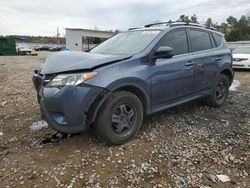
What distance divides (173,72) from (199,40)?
133 centimetres

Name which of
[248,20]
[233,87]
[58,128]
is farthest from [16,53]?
[248,20]

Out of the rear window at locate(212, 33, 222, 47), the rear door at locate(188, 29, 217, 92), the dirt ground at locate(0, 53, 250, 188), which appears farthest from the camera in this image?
the rear window at locate(212, 33, 222, 47)

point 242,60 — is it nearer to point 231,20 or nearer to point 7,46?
point 7,46

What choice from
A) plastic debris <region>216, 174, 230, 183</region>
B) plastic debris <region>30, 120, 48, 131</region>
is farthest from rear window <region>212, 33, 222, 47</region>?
plastic debris <region>30, 120, 48, 131</region>

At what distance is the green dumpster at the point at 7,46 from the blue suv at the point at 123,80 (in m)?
30.0

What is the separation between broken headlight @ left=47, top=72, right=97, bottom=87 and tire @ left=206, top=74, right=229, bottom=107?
9.91 feet

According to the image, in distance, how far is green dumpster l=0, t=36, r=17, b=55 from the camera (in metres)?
30.9

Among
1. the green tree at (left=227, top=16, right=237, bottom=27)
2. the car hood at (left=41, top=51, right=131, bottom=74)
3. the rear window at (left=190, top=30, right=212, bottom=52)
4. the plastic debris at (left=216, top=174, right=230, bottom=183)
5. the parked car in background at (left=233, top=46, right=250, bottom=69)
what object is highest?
the green tree at (left=227, top=16, right=237, bottom=27)

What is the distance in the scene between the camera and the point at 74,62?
3.51 metres

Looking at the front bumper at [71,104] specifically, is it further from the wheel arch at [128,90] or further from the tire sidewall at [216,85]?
the tire sidewall at [216,85]

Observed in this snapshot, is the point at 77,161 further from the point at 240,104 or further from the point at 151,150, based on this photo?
the point at 240,104

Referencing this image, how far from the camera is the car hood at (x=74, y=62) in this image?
3373 mm

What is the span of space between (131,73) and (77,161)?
138cm

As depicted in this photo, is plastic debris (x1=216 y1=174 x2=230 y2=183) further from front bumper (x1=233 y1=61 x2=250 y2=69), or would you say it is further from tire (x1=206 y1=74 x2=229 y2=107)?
front bumper (x1=233 y1=61 x2=250 y2=69)
